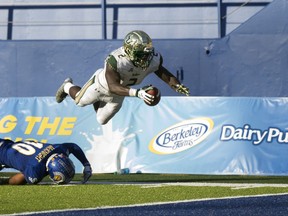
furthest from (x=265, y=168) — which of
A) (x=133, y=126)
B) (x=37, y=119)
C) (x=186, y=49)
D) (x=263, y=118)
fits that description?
(x=186, y=49)

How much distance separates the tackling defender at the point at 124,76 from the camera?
12.0 m

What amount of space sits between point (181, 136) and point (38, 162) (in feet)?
17.7

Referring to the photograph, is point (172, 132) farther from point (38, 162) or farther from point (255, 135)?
point (38, 162)

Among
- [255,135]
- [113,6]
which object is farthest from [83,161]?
[113,6]

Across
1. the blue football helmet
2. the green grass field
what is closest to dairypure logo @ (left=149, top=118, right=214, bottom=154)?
the green grass field

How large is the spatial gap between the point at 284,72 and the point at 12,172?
6440 millimetres

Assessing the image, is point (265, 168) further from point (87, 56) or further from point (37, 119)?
point (87, 56)

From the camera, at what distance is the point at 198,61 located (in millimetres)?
20641

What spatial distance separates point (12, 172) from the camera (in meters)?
16.3

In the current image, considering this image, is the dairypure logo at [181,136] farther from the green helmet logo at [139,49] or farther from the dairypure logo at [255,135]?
the green helmet logo at [139,49]

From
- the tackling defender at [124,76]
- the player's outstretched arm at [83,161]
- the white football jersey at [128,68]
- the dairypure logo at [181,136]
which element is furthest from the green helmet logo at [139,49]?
the dairypure logo at [181,136]

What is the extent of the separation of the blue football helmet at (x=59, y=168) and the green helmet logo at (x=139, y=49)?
1.67m

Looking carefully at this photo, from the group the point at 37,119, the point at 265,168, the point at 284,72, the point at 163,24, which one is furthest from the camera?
the point at 163,24

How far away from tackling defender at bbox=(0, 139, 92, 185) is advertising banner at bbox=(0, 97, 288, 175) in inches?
192
